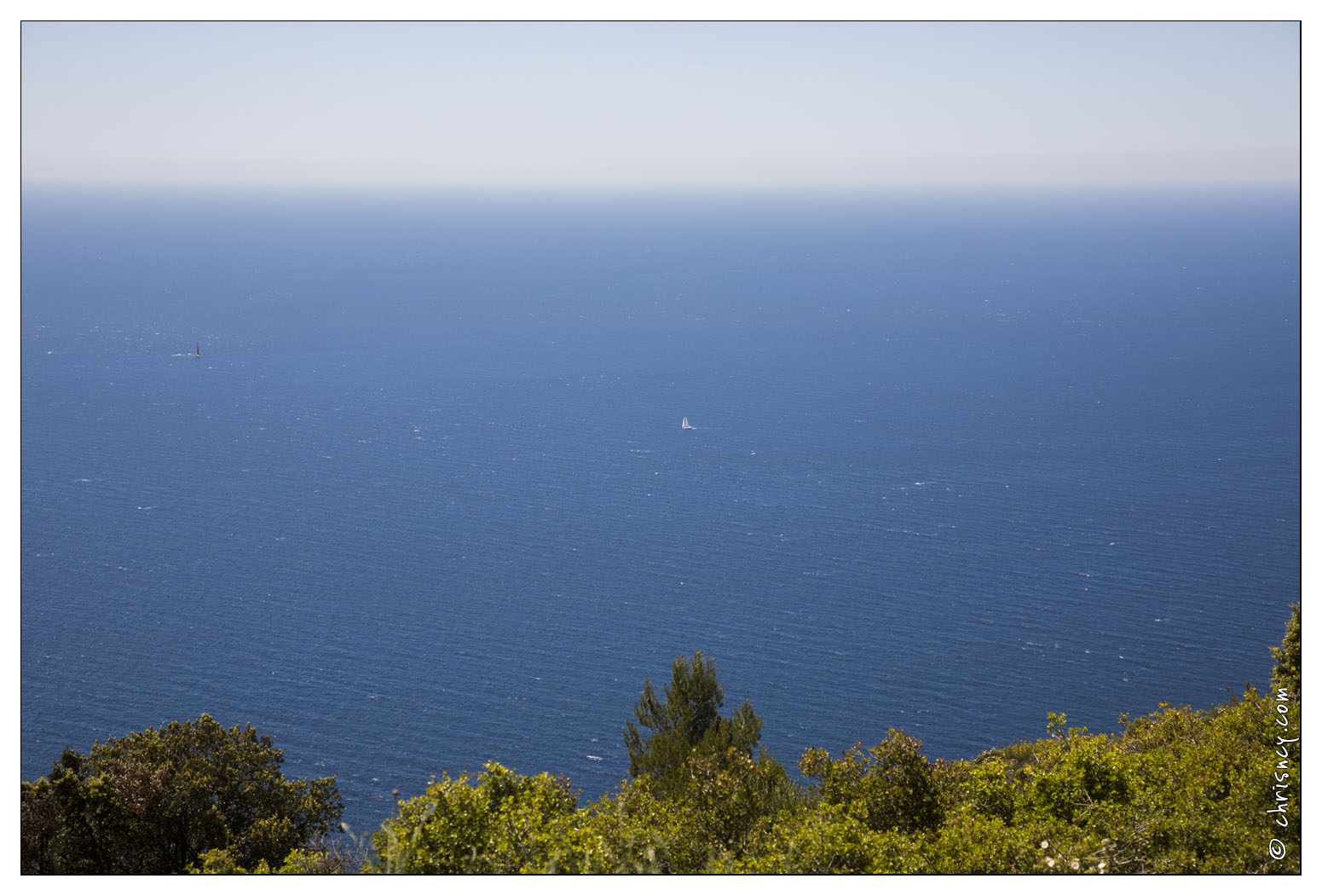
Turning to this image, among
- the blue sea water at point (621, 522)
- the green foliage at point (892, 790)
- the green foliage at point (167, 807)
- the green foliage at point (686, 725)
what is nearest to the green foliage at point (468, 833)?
the green foliage at point (167, 807)

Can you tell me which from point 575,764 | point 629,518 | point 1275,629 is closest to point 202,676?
point 575,764

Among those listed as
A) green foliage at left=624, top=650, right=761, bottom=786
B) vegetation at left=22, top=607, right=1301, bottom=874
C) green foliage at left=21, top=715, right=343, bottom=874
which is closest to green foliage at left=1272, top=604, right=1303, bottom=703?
vegetation at left=22, top=607, right=1301, bottom=874

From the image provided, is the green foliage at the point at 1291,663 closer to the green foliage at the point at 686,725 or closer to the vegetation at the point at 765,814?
the vegetation at the point at 765,814

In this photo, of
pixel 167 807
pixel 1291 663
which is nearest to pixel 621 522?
pixel 1291 663

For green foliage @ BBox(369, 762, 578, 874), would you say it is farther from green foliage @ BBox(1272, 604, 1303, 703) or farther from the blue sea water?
the blue sea water

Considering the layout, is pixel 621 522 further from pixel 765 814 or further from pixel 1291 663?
pixel 765 814
